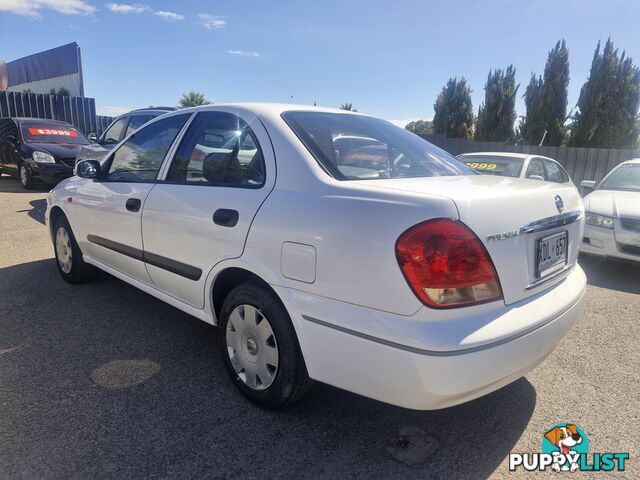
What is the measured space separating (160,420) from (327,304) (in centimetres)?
113

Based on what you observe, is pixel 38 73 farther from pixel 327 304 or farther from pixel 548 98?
pixel 327 304

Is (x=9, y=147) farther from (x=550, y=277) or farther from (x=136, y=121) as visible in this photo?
(x=550, y=277)

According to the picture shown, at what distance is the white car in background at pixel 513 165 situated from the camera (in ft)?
21.8

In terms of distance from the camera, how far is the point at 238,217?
2.37 metres

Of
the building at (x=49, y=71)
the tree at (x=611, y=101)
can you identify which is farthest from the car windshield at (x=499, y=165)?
the building at (x=49, y=71)

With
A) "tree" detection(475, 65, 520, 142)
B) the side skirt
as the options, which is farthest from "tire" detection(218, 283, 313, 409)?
"tree" detection(475, 65, 520, 142)

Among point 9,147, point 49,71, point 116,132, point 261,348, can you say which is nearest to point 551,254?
point 261,348

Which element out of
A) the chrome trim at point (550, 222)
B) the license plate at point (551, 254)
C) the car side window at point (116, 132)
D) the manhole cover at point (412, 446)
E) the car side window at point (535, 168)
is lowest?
the manhole cover at point (412, 446)

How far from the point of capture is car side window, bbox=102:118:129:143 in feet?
Result: 30.2

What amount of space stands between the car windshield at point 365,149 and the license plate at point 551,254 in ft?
2.28

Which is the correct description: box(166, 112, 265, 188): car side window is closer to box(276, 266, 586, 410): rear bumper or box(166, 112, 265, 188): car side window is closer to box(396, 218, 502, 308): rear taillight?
box(276, 266, 586, 410): rear bumper

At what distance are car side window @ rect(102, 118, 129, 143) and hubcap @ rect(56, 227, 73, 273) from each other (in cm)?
540

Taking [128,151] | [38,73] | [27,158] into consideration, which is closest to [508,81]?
[27,158]

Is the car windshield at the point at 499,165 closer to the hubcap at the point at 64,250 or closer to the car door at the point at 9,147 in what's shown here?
the hubcap at the point at 64,250
